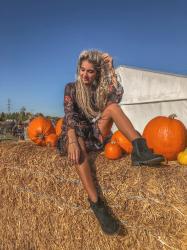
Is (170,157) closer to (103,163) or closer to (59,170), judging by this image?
(103,163)

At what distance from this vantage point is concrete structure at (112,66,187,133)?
12.3m

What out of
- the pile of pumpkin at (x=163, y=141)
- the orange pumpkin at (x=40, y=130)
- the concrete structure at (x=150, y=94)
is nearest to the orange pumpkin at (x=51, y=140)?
the orange pumpkin at (x=40, y=130)

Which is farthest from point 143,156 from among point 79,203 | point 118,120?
point 79,203

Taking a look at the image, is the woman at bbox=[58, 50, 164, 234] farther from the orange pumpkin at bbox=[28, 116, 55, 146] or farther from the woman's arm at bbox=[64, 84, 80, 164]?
the orange pumpkin at bbox=[28, 116, 55, 146]

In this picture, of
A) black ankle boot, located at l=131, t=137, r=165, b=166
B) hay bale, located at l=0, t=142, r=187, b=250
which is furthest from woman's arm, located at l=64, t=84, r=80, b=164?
black ankle boot, located at l=131, t=137, r=165, b=166

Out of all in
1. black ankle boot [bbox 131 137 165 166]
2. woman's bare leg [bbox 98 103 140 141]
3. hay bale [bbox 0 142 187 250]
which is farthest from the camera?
woman's bare leg [bbox 98 103 140 141]

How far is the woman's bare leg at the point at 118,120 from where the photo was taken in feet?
11.8

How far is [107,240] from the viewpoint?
140 inches

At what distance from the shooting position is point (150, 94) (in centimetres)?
1302

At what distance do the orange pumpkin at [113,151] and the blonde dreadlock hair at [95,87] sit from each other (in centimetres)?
38

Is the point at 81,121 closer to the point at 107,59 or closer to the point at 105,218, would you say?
the point at 107,59

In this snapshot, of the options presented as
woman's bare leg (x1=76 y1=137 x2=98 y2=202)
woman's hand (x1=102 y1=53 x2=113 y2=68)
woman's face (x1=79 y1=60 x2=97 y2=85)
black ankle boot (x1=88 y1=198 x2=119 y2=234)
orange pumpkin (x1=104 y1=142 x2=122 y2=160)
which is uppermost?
woman's hand (x1=102 y1=53 x2=113 y2=68)

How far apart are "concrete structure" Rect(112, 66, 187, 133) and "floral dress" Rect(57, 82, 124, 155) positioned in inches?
328

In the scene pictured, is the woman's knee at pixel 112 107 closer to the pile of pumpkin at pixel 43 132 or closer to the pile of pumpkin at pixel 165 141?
the pile of pumpkin at pixel 165 141
